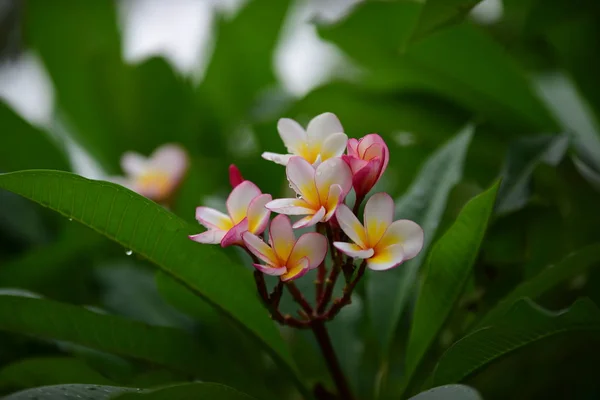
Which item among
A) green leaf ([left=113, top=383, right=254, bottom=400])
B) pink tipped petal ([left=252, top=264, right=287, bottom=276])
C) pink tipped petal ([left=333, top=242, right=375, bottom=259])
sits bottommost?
green leaf ([left=113, top=383, right=254, bottom=400])

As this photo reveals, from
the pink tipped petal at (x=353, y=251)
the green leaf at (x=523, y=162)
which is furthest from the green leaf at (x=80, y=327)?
the green leaf at (x=523, y=162)

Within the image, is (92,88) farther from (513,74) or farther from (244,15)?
(513,74)

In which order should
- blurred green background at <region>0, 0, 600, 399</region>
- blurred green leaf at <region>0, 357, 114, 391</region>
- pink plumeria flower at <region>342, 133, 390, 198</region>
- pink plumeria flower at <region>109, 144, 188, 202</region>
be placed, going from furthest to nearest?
pink plumeria flower at <region>109, 144, 188, 202</region>
blurred green background at <region>0, 0, 600, 399</region>
blurred green leaf at <region>0, 357, 114, 391</region>
pink plumeria flower at <region>342, 133, 390, 198</region>

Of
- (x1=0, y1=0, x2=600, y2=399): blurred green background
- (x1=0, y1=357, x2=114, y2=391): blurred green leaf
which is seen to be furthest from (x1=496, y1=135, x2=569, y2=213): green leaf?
(x1=0, y1=357, x2=114, y2=391): blurred green leaf

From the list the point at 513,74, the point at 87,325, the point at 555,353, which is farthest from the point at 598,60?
the point at 87,325

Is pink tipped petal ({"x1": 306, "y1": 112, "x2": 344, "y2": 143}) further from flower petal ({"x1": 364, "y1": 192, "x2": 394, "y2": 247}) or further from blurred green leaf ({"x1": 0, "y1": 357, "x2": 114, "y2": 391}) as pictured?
blurred green leaf ({"x1": 0, "y1": 357, "x2": 114, "y2": 391})

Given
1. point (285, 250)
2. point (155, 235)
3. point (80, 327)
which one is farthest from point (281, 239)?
point (80, 327)
